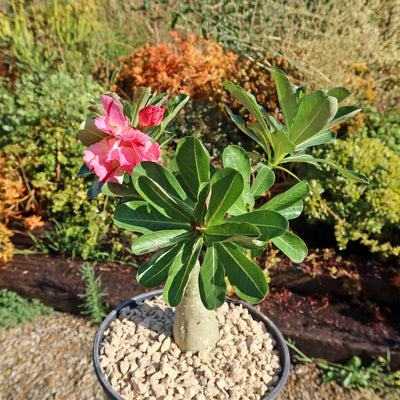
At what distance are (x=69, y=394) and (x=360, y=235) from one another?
2.22m

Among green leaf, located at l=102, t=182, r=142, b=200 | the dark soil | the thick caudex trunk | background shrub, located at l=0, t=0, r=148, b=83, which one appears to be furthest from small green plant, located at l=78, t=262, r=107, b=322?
background shrub, located at l=0, t=0, r=148, b=83

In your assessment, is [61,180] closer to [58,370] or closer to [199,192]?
[58,370]

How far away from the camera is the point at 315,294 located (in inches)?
98.7

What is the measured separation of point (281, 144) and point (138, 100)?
39cm

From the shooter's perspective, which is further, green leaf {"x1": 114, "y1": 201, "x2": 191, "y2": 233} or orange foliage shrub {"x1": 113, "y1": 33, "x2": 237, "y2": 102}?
orange foliage shrub {"x1": 113, "y1": 33, "x2": 237, "y2": 102}

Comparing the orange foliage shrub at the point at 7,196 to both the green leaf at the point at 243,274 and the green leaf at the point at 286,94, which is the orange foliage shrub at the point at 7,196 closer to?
the green leaf at the point at 243,274

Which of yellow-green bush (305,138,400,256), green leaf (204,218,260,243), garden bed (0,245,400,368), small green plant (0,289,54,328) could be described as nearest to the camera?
green leaf (204,218,260,243)

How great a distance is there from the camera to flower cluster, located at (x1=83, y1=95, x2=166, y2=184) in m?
0.77

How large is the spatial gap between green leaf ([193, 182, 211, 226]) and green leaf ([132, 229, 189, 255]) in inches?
2.1

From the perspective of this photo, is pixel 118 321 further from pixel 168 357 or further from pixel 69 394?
pixel 69 394

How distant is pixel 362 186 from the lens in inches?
93.1

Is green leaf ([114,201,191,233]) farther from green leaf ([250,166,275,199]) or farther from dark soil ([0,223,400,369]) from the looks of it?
dark soil ([0,223,400,369])

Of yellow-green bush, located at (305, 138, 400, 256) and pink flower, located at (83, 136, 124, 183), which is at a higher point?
pink flower, located at (83, 136, 124, 183)

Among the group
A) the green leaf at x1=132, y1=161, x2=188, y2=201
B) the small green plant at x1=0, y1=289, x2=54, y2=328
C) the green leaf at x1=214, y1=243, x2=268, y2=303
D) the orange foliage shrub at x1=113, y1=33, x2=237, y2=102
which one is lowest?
the small green plant at x1=0, y1=289, x2=54, y2=328
